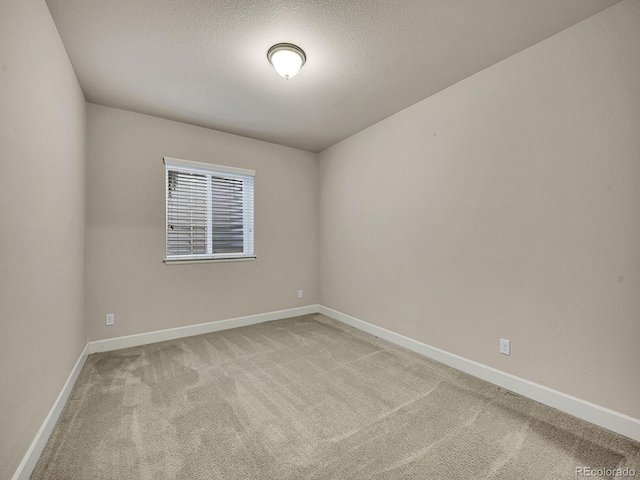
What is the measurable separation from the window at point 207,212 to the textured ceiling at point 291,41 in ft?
2.59

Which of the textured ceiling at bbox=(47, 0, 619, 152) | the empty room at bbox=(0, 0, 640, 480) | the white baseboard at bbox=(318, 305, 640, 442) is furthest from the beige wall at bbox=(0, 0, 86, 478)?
the white baseboard at bbox=(318, 305, 640, 442)

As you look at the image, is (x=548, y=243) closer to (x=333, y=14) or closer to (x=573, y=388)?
(x=573, y=388)

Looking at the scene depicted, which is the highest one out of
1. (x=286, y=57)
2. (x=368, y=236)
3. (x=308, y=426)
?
(x=286, y=57)

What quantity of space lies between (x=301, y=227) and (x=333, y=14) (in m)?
2.89

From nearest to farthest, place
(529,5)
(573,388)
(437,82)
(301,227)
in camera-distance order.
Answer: (529,5) → (573,388) → (437,82) → (301,227)

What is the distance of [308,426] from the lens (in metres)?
1.78

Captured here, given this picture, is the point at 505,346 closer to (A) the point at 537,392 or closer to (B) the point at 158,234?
(A) the point at 537,392

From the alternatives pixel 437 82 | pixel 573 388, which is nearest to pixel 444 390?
pixel 573 388

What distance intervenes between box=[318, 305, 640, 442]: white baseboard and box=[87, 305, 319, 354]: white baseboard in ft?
5.56

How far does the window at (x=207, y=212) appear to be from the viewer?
132 inches

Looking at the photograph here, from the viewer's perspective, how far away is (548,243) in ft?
6.47

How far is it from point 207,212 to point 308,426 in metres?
2.73

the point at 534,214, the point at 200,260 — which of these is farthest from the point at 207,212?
the point at 534,214

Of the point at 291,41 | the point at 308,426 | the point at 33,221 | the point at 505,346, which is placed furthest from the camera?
the point at 505,346
